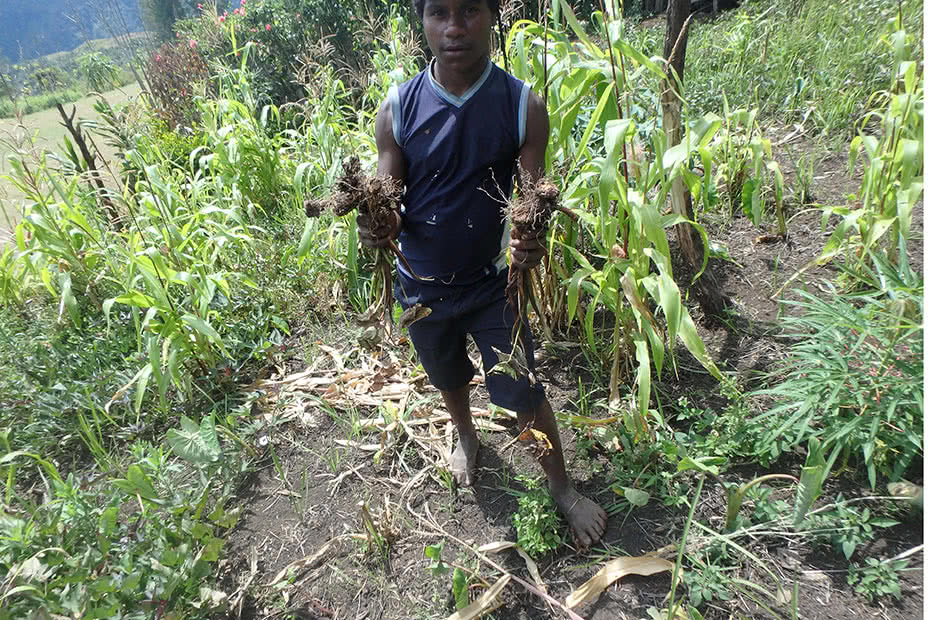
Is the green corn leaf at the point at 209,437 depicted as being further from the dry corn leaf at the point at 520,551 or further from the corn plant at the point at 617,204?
the corn plant at the point at 617,204

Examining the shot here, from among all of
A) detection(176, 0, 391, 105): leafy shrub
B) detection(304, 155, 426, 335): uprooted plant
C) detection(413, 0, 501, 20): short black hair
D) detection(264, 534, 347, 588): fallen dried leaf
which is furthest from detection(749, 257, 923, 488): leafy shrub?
detection(176, 0, 391, 105): leafy shrub

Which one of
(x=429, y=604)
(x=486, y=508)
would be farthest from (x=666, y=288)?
(x=429, y=604)

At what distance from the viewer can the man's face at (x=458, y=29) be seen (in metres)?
1.28

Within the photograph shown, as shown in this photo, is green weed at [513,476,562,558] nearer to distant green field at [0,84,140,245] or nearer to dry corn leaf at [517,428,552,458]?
dry corn leaf at [517,428,552,458]

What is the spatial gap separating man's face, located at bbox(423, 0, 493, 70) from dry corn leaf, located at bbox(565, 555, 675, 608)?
1.49 metres

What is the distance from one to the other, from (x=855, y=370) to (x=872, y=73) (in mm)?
2969

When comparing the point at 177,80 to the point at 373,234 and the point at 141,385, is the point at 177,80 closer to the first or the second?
the point at 141,385

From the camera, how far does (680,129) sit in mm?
2082

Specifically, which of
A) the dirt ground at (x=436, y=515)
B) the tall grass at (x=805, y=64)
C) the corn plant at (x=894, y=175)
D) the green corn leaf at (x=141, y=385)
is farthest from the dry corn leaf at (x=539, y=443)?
the tall grass at (x=805, y=64)

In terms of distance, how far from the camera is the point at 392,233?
1.44 metres

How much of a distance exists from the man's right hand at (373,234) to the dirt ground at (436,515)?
2.90ft

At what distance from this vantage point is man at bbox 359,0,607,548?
1359 millimetres

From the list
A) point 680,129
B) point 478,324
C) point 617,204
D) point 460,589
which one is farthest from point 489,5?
point 460,589

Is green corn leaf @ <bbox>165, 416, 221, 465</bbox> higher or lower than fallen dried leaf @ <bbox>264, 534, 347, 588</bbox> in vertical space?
higher
